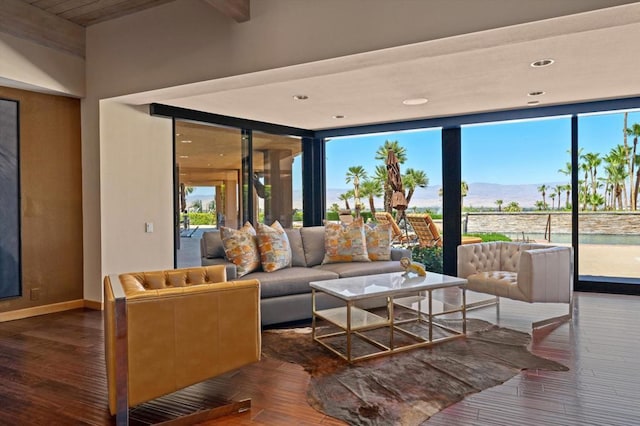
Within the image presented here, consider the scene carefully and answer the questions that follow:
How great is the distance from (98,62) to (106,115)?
1.98 ft

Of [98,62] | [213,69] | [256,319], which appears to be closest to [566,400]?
[256,319]

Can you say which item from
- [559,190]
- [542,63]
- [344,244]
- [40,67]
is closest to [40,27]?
[40,67]

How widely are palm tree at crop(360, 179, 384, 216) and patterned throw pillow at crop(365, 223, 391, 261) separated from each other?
3.30 meters

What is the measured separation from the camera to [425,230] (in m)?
7.47

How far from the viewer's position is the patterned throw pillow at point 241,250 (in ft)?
14.1

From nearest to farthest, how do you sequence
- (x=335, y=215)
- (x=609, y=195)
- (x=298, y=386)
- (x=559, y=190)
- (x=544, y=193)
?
(x=298, y=386), (x=609, y=195), (x=559, y=190), (x=544, y=193), (x=335, y=215)

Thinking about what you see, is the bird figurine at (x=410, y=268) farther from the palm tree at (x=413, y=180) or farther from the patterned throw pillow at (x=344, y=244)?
the palm tree at (x=413, y=180)

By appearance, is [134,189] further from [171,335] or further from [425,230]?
[425,230]

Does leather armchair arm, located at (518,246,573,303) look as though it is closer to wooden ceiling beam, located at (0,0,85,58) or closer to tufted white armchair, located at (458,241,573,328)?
tufted white armchair, located at (458,241,573,328)

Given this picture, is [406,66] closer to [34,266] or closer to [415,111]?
[415,111]

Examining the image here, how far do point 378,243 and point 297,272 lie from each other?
1.26 meters

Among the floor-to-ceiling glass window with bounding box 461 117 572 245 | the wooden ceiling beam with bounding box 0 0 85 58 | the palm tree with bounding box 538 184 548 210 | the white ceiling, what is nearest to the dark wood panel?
the wooden ceiling beam with bounding box 0 0 85 58

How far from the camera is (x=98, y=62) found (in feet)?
16.1

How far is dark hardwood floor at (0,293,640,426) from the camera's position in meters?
2.41
